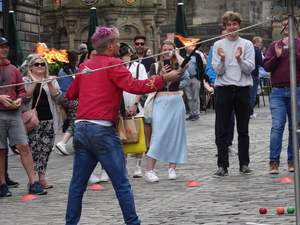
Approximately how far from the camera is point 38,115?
10203mm

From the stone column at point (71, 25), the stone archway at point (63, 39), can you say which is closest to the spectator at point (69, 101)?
the stone column at point (71, 25)

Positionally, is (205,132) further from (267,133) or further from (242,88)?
(242,88)

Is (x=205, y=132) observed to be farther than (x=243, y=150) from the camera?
Yes

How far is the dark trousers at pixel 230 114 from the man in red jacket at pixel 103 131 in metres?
3.48

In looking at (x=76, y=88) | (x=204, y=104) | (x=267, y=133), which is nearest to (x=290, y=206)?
(x=76, y=88)

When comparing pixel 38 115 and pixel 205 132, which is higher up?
pixel 38 115

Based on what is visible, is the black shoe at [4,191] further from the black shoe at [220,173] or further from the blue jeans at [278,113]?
the blue jeans at [278,113]

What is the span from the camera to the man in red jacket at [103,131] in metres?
6.75

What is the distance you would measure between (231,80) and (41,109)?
238cm

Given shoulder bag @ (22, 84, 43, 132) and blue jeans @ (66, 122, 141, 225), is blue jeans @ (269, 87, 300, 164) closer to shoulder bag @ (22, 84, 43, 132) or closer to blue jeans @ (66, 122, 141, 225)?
shoulder bag @ (22, 84, 43, 132)

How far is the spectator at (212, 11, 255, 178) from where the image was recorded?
1016 cm

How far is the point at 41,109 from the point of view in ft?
33.5

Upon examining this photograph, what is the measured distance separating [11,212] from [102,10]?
26104mm

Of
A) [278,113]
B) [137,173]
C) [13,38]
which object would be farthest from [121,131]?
[13,38]
